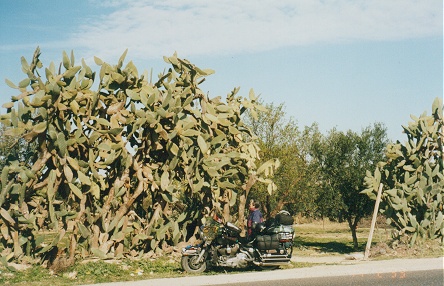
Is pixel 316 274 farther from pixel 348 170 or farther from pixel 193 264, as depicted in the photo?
pixel 348 170

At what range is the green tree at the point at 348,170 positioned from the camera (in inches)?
979

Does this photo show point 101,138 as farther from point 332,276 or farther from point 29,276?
point 332,276

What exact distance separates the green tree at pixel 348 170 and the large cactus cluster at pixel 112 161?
37.7ft

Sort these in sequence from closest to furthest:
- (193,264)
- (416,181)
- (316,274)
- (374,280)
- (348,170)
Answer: (374,280) < (316,274) < (193,264) < (416,181) < (348,170)

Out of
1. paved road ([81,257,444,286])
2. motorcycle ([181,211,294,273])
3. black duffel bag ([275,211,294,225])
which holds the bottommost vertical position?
paved road ([81,257,444,286])

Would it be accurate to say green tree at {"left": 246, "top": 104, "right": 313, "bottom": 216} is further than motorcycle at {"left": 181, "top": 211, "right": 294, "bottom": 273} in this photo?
Yes

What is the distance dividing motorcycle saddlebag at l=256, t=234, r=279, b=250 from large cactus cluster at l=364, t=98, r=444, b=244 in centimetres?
575

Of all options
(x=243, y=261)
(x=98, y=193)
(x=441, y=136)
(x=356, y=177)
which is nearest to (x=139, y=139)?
(x=98, y=193)

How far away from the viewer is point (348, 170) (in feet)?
82.4

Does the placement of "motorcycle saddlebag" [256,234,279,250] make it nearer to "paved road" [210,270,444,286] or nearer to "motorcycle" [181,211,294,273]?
"motorcycle" [181,211,294,273]

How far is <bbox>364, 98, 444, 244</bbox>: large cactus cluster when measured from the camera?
1633 centimetres

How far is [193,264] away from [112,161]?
3.41 metres

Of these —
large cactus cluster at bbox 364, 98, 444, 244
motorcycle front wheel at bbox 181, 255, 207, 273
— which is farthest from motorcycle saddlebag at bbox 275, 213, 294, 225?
large cactus cluster at bbox 364, 98, 444, 244

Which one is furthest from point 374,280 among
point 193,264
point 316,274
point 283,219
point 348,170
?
point 348,170
